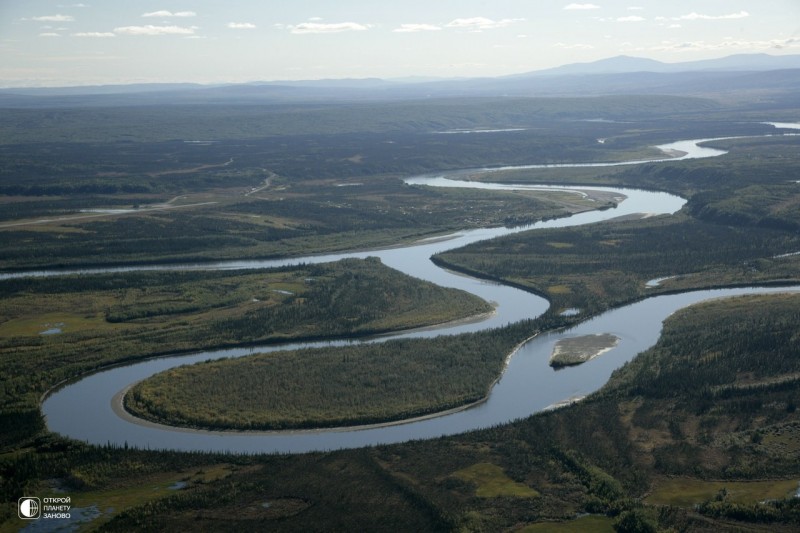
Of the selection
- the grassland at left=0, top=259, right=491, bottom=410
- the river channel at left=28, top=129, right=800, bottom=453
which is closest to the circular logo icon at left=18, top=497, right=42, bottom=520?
the river channel at left=28, top=129, right=800, bottom=453

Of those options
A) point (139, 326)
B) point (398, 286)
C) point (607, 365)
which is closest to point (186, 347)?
point (139, 326)

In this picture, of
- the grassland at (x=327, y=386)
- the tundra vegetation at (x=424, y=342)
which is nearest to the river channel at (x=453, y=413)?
the grassland at (x=327, y=386)

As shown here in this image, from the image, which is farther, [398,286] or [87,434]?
[398,286]

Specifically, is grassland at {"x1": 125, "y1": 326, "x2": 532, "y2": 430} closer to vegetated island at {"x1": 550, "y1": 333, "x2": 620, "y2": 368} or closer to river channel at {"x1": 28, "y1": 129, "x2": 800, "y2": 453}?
river channel at {"x1": 28, "y1": 129, "x2": 800, "y2": 453}

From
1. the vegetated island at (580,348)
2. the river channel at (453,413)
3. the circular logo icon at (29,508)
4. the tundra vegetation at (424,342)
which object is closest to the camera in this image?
the circular logo icon at (29,508)

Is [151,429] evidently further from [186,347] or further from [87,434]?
[186,347]

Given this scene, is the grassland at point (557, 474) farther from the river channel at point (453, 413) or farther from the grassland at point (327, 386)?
the grassland at point (327, 386)

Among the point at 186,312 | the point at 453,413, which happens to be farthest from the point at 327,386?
the point at 186,312

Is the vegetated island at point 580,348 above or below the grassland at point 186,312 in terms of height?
below
